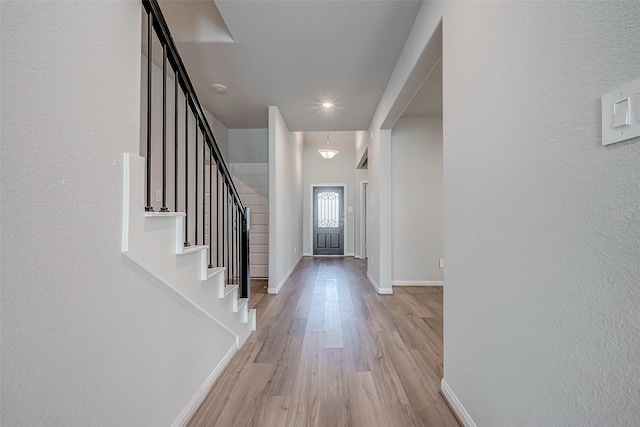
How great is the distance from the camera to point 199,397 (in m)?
1.63

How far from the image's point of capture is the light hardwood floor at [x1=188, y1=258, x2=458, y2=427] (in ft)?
5.13

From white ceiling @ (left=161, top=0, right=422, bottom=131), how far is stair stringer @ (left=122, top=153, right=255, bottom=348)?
1648mm

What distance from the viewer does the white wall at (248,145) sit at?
546 centimetres

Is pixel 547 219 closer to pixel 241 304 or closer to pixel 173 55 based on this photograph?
pixel 173 55

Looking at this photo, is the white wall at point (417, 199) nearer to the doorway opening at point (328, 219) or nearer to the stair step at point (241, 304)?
the stair step at point (241, 304)

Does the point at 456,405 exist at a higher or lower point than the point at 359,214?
lower

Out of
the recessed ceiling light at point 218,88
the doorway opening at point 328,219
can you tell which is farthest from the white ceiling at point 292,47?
the doorway opening at point 328,219

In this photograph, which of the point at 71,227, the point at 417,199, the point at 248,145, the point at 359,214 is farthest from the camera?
the point at 359,214

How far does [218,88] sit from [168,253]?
9.11 ft

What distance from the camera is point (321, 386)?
182 centimetres

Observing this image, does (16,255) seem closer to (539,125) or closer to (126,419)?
(126,419)

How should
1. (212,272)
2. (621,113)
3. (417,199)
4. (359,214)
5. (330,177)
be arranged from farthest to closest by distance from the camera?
1. (330,177)
2. (359,214)
3. (417,199)
4. (212,272)
5. (621,113)

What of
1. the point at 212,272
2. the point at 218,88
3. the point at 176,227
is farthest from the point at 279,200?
the point at 176,227

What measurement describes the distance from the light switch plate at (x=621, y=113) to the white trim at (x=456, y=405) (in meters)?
1.29
